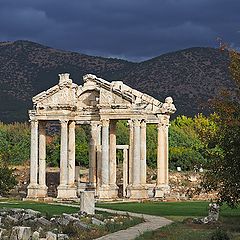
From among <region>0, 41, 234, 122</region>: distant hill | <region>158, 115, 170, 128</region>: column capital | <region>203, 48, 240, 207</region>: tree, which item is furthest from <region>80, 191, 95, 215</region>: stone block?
<region>0, 41, 234, 122</region>: distant hill

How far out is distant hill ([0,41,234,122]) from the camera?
141 meters

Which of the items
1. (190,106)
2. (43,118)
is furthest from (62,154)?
(190,106)

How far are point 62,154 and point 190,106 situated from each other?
269 ft

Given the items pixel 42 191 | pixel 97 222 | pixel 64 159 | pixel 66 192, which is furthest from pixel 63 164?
pixel 97 222

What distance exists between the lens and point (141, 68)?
6206 inches

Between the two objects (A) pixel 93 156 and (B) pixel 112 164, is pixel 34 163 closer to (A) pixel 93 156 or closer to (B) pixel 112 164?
(A) pixel 93 156

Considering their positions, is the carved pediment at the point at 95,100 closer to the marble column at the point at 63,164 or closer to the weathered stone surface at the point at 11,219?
the marble column at the point at 63,164

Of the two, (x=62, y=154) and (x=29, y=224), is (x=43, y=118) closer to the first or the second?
(x=62, y=154)

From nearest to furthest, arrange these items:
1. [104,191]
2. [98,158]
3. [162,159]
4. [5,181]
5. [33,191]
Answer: [104,191] → [33,191] → [98,158] → [162,159] → [5,181]

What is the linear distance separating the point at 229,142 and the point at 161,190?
32.6 meters

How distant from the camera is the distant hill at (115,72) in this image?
5556 inches

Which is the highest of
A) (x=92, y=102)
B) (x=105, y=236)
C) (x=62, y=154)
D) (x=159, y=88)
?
(x=159, y=88)

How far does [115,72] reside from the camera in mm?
161750

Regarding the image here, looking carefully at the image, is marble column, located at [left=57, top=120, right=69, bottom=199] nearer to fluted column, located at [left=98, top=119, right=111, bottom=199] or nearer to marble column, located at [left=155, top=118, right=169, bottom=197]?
fluted column, located at [left=98, top=119, right=111, bottom=199]
